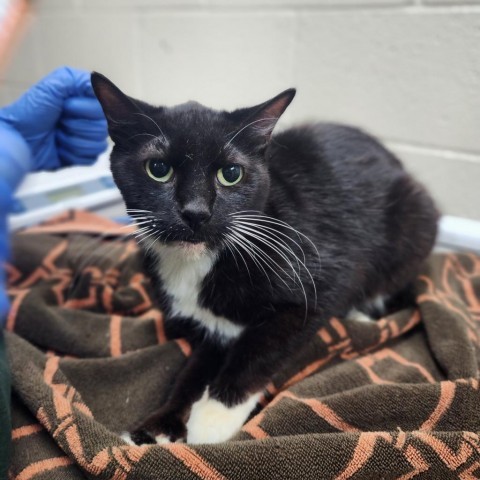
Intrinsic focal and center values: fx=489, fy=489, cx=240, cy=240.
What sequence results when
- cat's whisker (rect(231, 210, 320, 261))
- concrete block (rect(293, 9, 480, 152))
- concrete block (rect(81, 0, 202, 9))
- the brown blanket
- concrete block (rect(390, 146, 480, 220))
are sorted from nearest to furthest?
the brown blanket < cat's whisker (rect(231, 210, 320, 261)) < concrete block (rect(293, 9, 480, 152)) < concrete block (rect(390, 146, 480, 220)) < concrete block (rect(81, 0, 202, 9))

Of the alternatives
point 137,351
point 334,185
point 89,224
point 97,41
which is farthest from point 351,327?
point 97,41

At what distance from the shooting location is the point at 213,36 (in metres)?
1.35

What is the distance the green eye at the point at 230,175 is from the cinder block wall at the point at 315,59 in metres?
0.59

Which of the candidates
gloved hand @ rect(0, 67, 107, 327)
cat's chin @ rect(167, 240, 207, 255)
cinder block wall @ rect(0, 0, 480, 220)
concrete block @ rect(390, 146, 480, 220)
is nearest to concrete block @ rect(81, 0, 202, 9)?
cinder block wall @ rect(0, 0, 480, 220)

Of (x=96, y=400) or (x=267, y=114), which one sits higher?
(x=267, y=114)

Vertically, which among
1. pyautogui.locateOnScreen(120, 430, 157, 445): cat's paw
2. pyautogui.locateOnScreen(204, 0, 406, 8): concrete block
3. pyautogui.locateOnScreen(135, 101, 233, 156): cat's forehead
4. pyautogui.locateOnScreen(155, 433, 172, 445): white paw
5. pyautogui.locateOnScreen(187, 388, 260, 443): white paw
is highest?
pyautogui.locateOnScreen(204, 0, 406, 8): concrete block

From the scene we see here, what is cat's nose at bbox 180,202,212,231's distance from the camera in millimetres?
641

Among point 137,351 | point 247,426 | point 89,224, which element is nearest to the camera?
point 247,426

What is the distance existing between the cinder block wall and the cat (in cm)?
24

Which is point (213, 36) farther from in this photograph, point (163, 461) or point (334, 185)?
point (163, 461)

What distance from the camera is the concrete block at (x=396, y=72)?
3.65ft

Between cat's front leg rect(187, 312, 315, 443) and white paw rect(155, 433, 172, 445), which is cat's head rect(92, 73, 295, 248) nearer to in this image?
cat's front leg rect(187, 312, 315, 443)

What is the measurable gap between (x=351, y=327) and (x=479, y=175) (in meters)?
0.56

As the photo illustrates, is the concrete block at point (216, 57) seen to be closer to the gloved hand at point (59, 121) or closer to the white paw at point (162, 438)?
the gloved hand at point (59, 121)
